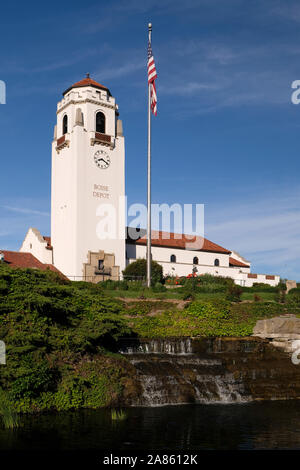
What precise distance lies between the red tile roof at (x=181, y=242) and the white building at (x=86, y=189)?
5994 mm

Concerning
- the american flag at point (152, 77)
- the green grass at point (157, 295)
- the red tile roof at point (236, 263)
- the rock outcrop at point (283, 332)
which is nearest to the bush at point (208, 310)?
the rock outcrop at point (283, 332)

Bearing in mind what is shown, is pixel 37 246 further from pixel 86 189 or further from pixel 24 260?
pixel 86 189

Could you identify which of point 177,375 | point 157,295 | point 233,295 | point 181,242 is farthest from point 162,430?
point 181,242

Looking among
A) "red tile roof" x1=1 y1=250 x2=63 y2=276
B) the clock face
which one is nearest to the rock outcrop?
"red tile roof" x1=1 y1=250 x2=63 y2=276

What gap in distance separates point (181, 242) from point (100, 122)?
19307mm

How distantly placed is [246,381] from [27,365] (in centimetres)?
1087

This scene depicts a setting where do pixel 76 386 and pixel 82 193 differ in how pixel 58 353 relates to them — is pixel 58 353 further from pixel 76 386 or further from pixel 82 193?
pixel 82 193

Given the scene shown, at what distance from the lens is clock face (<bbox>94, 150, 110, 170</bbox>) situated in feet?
171

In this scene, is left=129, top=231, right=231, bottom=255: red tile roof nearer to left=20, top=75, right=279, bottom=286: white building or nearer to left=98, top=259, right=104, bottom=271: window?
left=20, top=75, right=279, bottom=286: white building

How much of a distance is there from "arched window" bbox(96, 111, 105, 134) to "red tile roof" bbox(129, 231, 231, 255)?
44.0 feet

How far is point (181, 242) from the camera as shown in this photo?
63875 millimetres

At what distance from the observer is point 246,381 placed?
23.6 metres

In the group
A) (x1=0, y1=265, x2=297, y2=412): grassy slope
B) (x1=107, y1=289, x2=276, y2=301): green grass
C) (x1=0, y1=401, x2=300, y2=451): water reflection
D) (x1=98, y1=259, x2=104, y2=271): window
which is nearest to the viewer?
(x1=0, y1=401, x2=300, y2=451): water reflection
